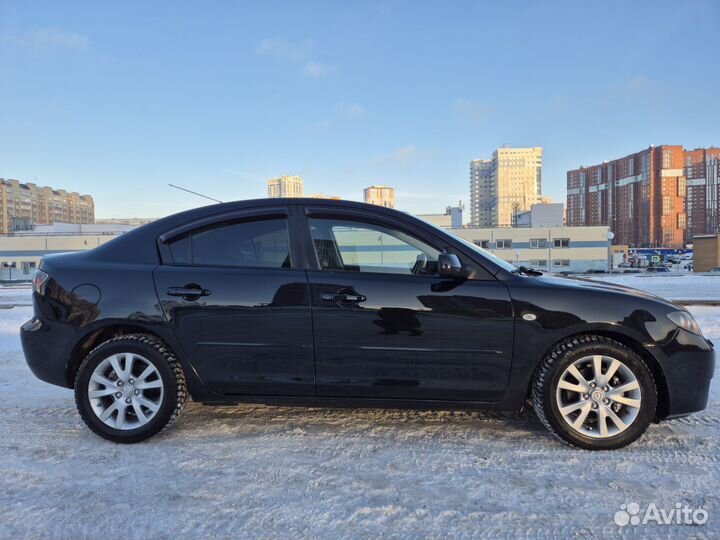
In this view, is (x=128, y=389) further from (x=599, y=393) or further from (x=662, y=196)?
(x=662, y=196)

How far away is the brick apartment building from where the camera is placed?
105062 mm

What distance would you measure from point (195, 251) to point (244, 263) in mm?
372

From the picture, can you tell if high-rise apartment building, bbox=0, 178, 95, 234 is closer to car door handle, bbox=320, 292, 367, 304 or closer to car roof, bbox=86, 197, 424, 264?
car roof, bbox=86, 197, 424, 264

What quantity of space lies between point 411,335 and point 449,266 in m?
0.50

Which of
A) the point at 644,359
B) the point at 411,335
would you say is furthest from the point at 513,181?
the point at 411,335

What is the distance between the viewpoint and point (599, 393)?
2.93 meters

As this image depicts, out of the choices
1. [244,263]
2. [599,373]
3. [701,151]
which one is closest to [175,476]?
[244,263]

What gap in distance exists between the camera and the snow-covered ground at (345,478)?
2.19 m

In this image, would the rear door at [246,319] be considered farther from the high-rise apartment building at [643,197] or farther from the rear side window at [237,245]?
the high-rise apartment building at [643,197]

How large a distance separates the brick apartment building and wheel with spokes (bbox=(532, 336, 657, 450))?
352 feet

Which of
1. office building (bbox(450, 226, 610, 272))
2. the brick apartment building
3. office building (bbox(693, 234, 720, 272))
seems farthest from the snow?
the brick apartment building

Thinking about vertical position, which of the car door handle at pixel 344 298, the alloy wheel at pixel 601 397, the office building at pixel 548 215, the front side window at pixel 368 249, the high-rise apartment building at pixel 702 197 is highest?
the high-rise apartment building at pixel 702 197

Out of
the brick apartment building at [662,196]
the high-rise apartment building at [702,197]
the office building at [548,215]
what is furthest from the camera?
the brick apartment building at [662,196]

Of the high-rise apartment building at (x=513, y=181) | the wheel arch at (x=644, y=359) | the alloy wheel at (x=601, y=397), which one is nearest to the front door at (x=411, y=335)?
the wheel arch at (x=644, y=359)
